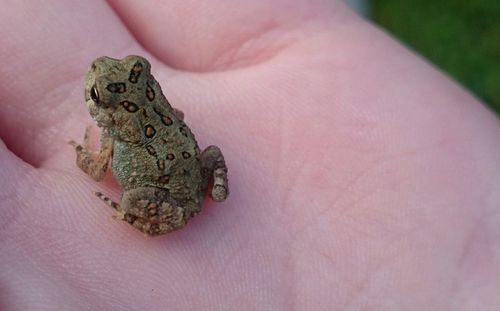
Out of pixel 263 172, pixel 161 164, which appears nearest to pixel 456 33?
pixel 263 172

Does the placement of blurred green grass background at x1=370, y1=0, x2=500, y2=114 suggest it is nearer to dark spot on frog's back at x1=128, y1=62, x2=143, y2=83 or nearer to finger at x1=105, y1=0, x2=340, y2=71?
finger at x1=105, y1=0, x2=340, y2=71

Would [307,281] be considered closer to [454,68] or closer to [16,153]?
[16,153]

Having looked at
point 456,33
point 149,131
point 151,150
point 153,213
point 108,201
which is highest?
point 149,131

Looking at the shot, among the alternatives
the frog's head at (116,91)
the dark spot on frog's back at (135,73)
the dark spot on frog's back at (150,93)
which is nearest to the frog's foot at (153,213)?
the frog's head at (116,91)

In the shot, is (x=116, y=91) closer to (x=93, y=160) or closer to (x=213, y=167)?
(x=93, y=160)

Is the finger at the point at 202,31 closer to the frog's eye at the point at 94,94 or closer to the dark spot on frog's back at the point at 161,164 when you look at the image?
the frog's eye at the point at 94,94

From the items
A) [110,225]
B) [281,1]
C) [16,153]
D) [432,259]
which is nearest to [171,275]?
[110,225]
